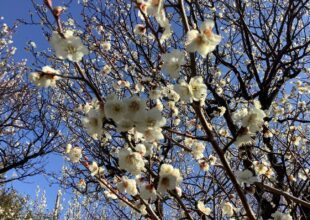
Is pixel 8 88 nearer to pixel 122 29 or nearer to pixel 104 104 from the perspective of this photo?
pixel 122 29

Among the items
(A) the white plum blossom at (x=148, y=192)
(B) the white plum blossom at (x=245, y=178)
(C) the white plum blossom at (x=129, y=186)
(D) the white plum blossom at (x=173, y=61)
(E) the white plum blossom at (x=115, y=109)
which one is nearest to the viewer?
(E) the white plum blossom at (x=115, y=109)

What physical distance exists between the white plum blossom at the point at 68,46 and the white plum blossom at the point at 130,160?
580 millimetres

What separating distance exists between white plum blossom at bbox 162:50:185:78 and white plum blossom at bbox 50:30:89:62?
1.43 feet

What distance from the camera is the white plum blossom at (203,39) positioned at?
2.04 meters

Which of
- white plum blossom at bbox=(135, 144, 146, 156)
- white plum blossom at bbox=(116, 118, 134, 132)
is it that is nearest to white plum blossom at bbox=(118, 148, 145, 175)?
white plum blossom at bbox=(135, 144, 146, 156)

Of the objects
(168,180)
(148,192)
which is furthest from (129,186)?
(168,180)

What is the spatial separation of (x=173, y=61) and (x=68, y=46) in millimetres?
561

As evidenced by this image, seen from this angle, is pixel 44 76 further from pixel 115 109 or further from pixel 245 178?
pixel 245 178

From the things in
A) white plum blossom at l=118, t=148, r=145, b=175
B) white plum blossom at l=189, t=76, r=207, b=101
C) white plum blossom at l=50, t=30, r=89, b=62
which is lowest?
white plum blossom at l=118, t=148, r=145, b=175

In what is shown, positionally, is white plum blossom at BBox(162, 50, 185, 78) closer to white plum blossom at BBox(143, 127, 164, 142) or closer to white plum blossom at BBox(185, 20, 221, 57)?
white plum blossom at BBox(185, 20, 221, 57)

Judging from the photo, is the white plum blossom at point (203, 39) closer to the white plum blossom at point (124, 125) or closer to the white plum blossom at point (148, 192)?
the white plum blossom at point (124, 125)

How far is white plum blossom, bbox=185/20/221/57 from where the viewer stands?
2.04m

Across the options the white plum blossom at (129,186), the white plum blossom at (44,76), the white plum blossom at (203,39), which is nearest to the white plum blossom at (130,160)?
the white plum blossom at (129,186)

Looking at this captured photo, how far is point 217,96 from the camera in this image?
6848mm
